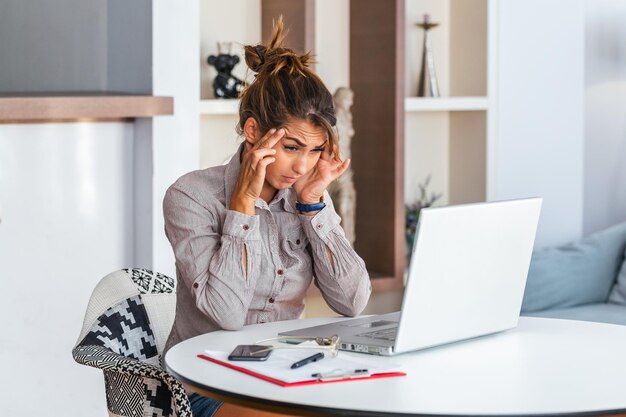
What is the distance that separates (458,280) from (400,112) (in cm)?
212

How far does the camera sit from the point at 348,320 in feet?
6.84

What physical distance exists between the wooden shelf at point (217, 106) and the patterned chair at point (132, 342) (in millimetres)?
1254

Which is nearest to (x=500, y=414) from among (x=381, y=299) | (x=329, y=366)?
(x=329, y=366)

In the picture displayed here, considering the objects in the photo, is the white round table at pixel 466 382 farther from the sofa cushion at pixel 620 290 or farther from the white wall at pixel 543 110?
the white wall at pixel 543 110

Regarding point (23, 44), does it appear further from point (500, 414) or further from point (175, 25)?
point (500, 414)

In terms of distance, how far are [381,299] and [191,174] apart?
84.7 inches

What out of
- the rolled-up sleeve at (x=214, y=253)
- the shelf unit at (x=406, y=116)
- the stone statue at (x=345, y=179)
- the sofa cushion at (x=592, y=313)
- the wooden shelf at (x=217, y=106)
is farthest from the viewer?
the shelf unit at (x=406, y=116)

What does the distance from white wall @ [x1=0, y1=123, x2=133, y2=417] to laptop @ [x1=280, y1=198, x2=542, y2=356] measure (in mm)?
1336

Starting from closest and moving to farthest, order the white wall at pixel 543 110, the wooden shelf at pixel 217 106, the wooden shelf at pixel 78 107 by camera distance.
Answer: the wooden shelf at pixel 78 107
the wooden shelf at pixel 217 106
the white wall at pixel 543 110

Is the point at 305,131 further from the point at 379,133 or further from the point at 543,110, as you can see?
the point at 543,110

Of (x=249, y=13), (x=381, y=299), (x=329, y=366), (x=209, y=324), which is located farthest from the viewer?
(x=381, y=299)

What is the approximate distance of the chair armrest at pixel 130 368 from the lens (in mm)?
1787

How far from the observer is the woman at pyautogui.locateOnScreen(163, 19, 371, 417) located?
2018 millimetres

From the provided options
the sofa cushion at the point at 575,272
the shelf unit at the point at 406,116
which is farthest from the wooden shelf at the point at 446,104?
the sofa cushion at the point at 575,272
